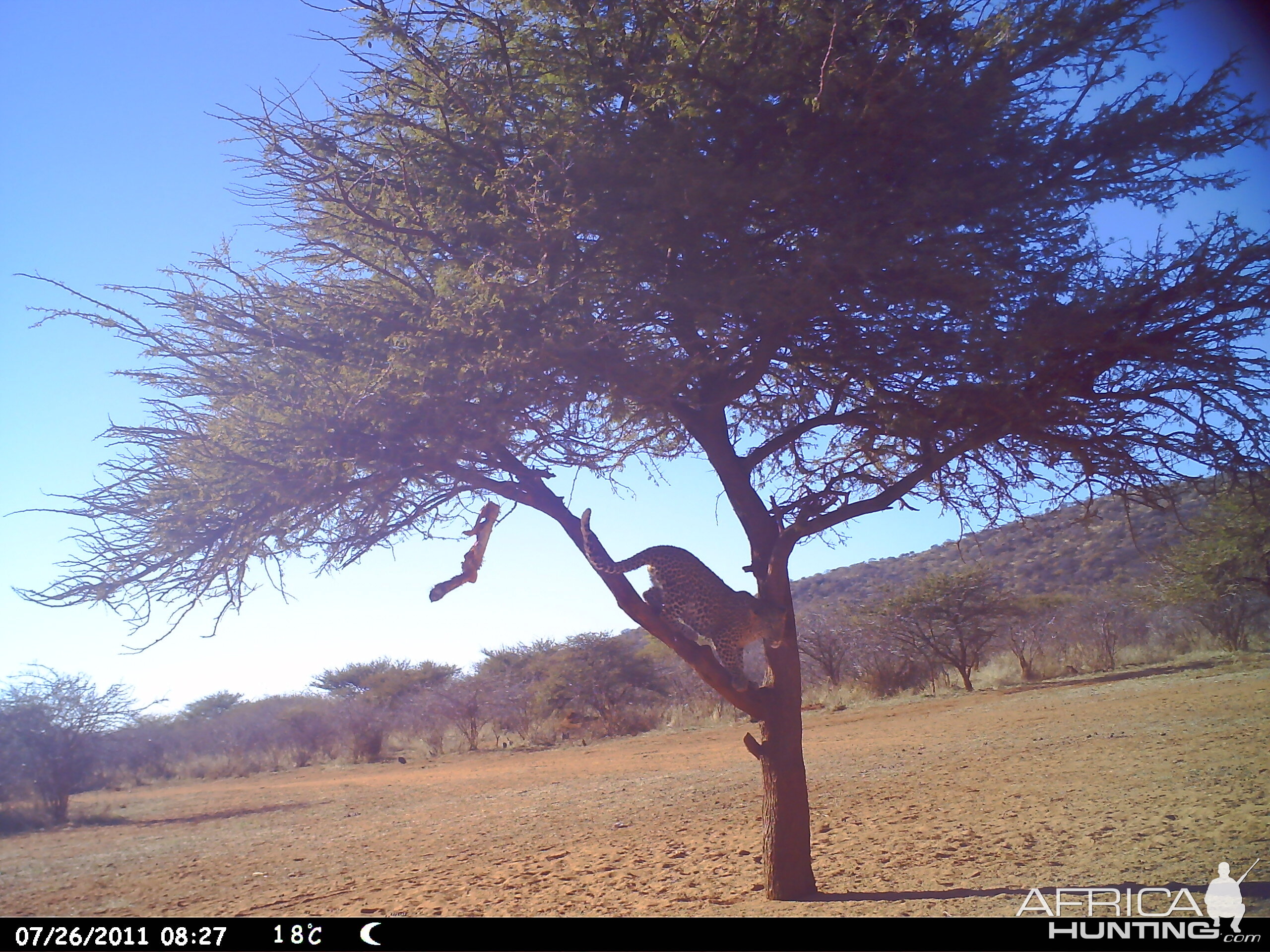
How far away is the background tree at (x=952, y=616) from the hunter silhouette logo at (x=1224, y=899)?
68.5 ft

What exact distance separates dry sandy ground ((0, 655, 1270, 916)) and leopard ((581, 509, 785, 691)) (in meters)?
1.86

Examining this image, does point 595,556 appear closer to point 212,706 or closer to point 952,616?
point 952,616

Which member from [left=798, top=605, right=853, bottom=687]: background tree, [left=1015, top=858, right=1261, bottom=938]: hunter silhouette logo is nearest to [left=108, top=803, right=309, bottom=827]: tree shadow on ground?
[left=1015, top=858, right=1261, bottom=938]: hunter silhouette logo

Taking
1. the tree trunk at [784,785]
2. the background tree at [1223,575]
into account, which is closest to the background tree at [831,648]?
the background tree at [1223,575]

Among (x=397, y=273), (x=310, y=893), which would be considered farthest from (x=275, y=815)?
(x=397, y=273)

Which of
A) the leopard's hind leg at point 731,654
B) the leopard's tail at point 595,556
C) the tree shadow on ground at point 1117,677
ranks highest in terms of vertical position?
the leopard's tail at point 595,556

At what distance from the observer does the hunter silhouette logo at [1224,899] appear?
4539 millimetres

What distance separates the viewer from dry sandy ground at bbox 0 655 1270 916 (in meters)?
6.44

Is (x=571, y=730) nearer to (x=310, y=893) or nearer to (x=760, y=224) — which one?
(x=310, y=893)

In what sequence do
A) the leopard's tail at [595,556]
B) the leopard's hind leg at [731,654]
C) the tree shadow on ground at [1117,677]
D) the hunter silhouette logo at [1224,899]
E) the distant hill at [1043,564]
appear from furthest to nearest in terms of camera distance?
the distant hill at [1043,564] → the tree shadow on ground at [1117,677] → the leopard's hind leg at [731,654] → the leopard's tail at [595,556] → the hunter silhouette logo at [1224,899]

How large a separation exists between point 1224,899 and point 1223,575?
20749 mm

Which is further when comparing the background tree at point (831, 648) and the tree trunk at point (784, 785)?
the background tree at point (831, 648)

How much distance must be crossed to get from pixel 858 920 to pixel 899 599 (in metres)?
22.2

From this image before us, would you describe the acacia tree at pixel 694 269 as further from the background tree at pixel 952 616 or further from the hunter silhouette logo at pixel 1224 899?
the background tree at pixel 952 616
